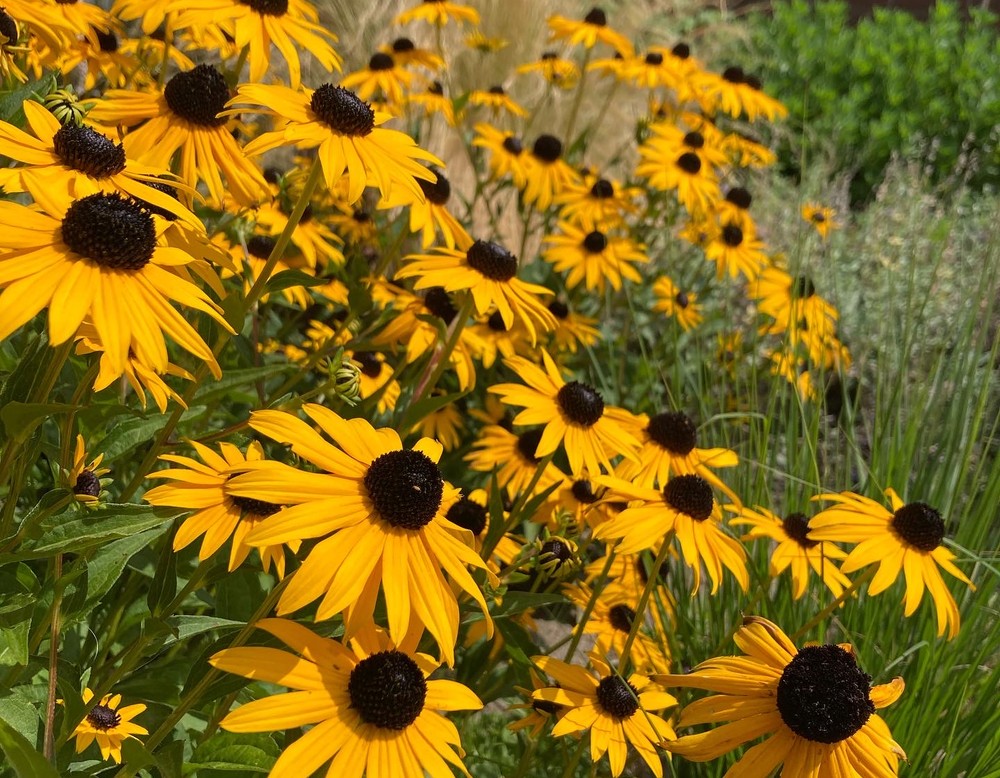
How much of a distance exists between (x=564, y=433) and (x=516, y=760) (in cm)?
89

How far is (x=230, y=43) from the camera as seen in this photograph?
2.36 m

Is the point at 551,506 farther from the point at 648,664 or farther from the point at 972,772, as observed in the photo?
the point at 972,772

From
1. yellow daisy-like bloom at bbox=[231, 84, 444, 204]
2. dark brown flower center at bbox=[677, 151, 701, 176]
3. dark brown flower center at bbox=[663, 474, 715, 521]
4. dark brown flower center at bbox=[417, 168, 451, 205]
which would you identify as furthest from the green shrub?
yellow daisy-like bloom at bbox=[231, 84, 444, 204]

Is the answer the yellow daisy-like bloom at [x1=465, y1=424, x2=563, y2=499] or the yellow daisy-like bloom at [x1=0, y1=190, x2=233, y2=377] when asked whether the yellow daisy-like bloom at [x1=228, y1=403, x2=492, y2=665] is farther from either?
the yellow daisy-like bloom at [x1=465, y1=424, x2=563, y2=499]

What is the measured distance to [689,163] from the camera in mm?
3168

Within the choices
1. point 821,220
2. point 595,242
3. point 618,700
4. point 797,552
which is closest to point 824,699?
point 618,700

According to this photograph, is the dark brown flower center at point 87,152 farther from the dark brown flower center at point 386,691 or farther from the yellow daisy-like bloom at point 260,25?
the dark brown flower center at point 386,691

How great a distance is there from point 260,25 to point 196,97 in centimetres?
27

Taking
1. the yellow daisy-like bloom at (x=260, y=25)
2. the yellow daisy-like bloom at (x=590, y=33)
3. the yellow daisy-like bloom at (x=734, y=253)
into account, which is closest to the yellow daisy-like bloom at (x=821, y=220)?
the yellow daisy-like bloom at (x=734, y=253)

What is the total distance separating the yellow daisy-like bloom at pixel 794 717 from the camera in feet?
3.42

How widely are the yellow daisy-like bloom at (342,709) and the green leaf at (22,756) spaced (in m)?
0.17

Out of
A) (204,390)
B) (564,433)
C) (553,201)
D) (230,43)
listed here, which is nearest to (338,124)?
(204,390)

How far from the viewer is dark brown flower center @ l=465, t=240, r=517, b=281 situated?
176cm

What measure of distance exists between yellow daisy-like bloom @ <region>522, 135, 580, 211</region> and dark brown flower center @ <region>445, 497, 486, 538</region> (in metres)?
1.63
